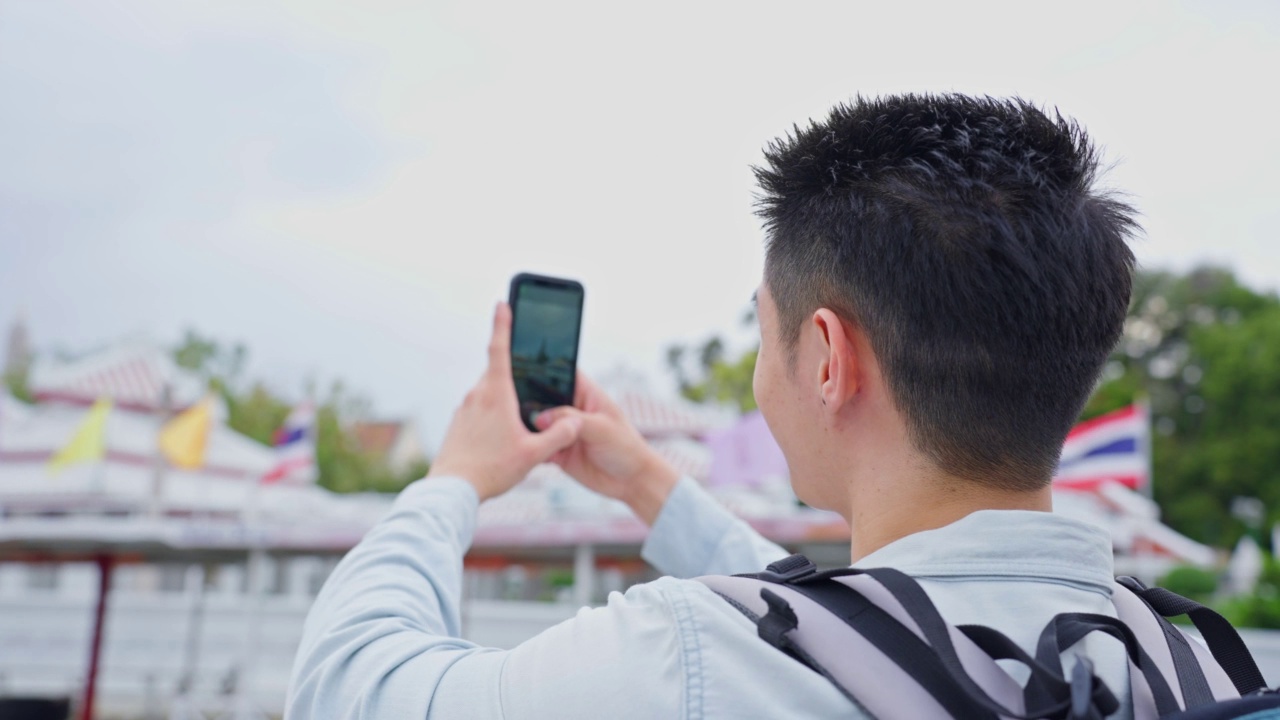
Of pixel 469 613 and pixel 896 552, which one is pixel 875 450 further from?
pixel 469 613

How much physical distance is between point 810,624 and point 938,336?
318mm

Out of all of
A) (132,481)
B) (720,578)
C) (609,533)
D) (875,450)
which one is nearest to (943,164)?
(875,450)

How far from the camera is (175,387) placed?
1664cm

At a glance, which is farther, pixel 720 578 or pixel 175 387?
pixel 175 387

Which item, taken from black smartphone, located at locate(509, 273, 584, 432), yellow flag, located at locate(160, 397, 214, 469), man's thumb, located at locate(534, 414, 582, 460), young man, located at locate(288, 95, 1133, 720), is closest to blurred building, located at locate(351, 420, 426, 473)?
yellow flag, located at locate(160, 397, 214, 469)

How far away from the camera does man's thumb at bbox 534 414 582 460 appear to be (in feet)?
4.99

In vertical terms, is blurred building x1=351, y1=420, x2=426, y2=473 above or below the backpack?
below

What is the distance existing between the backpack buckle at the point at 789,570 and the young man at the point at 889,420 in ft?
0.18

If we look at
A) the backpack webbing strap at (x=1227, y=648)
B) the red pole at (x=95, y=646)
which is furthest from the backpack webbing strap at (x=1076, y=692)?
the red pole at (x=95, y=646)

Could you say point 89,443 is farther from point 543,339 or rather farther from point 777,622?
point 777,622

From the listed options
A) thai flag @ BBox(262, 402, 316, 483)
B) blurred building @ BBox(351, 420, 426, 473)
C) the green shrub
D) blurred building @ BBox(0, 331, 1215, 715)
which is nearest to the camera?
Result: blurred building @ BBox(0, 331, 1215, 715)

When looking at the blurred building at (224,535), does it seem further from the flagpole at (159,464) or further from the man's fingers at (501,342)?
the man's fingers at (501,342)

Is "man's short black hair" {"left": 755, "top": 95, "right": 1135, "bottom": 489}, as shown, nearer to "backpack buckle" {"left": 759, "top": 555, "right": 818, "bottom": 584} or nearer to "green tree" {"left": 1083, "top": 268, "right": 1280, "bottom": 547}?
"backpack buckle" {"left": 759, "top": 555, "right": 818, "bottom": 584}

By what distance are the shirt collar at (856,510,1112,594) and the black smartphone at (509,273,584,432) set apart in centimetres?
78
